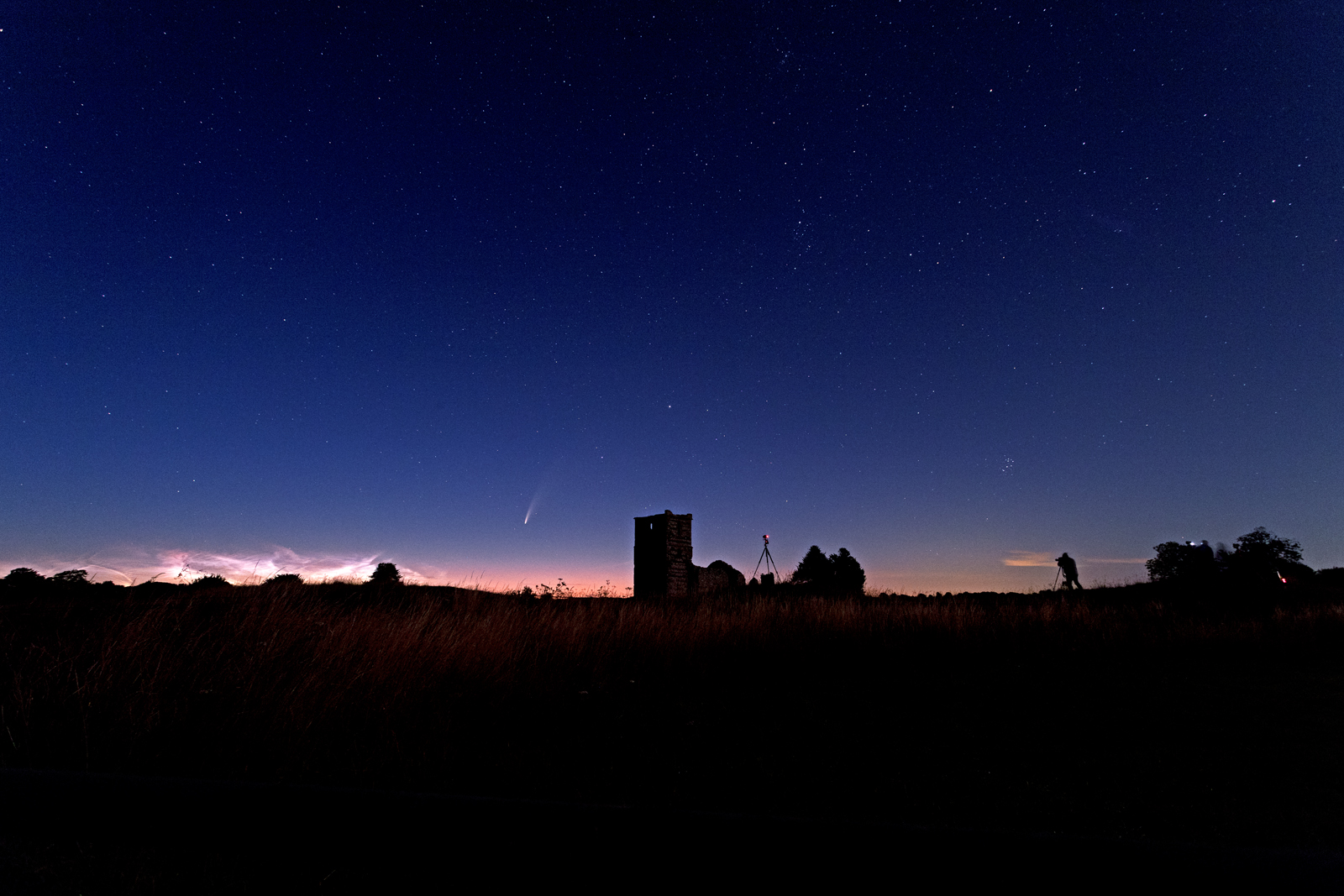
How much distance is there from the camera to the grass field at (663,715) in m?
3.56

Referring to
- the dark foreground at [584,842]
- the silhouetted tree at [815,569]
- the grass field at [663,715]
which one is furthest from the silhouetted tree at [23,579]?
the silhouetted tree at [815,569]

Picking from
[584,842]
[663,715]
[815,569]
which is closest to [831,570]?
[815,569]

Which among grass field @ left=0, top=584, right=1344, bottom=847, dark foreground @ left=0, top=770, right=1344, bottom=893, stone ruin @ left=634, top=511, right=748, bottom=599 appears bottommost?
grass field @ left=0, top=584, right=1344, bottom=847

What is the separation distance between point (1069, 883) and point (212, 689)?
4912 mm

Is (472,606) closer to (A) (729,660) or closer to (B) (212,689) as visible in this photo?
(A) (729,660)

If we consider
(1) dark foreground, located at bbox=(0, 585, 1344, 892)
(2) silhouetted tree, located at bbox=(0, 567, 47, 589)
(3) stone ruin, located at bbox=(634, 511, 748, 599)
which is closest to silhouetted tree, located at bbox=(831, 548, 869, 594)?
(3) stone ruin, located at bbox=(634, 511, 748, 599)

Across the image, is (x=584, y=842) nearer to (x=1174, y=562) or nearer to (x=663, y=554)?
(x=663, y=554)

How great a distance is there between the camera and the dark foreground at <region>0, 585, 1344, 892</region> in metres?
1.08

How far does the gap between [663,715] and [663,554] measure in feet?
51.0

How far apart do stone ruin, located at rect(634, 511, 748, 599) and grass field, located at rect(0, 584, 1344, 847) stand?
12306mm

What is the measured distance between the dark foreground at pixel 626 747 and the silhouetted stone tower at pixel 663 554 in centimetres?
1173

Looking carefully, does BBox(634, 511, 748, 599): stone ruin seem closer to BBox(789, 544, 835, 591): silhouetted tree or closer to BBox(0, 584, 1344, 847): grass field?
BBox(789, 544, 835, 591): silhouetted tree

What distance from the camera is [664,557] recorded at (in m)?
20.8

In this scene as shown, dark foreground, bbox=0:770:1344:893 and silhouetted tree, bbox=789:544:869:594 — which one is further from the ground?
silhouetted tree, bbox=789:544:869:594
